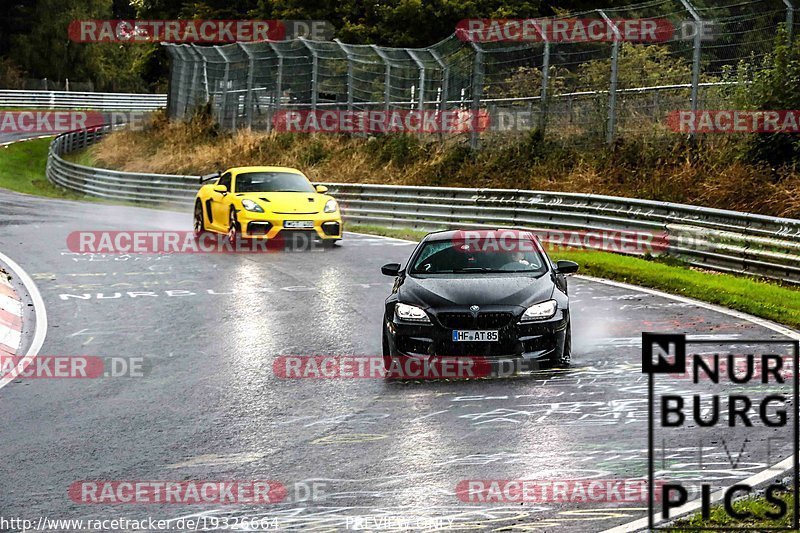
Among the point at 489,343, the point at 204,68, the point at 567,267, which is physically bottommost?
the point at 489,343

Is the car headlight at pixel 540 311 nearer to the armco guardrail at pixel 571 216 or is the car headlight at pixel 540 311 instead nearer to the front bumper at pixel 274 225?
the armco guardrail at pixel 571 216

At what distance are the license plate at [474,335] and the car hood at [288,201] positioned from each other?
11784mm

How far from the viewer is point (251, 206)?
22.7 metres

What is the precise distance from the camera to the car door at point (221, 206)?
2347 cm

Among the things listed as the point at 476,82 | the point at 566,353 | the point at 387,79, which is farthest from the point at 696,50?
the point at 566,353

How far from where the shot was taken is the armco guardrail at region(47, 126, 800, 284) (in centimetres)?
1812

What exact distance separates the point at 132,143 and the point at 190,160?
7.20 m

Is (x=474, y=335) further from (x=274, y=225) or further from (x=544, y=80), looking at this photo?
(x=544, y=80)

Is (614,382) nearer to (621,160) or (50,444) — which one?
(50,444)

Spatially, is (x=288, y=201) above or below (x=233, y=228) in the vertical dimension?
above

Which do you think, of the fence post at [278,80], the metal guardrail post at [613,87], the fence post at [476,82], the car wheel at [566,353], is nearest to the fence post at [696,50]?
the metal guardrail post at [613,87]

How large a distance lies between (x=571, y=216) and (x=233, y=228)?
625cm

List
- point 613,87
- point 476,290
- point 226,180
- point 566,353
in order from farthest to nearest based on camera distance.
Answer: point 613,87 < point 226,180 < point 566,353 < point 476,290

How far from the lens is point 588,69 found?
2694cm
